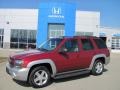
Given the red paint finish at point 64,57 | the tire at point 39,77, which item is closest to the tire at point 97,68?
the red paint finish at point 64,57

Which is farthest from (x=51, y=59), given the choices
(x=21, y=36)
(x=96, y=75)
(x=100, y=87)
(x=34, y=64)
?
(x=21, y=36)

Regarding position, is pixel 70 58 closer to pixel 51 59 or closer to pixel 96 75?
pixel 51 59

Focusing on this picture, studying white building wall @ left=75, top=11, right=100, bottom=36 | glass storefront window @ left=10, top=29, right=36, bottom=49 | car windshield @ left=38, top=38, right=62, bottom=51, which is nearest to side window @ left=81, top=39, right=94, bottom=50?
car windshield @ left=38, top=38, right=62, bottom=51

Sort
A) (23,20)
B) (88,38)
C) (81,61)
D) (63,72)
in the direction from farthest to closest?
(23,20), (88,38), (81,61), (63,72)

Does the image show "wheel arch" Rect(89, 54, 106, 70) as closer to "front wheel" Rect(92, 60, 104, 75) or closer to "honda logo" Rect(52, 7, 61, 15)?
"front wheel" Rect(92, 60, 104, 75)

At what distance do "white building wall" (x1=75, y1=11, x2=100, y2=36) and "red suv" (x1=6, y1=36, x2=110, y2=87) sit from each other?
2938 cm

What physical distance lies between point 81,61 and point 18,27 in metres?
31.9

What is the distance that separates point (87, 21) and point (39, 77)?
32.9 meters

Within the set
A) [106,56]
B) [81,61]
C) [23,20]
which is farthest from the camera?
[23,20]

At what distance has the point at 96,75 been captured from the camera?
10.7 m

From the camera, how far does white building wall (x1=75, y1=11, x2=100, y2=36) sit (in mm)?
40000

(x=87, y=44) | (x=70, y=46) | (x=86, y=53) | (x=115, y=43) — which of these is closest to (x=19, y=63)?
(x=70, y=46)

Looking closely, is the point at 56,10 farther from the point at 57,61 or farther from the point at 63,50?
the point at 57,61

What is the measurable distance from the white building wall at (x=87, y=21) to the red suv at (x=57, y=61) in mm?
29378
